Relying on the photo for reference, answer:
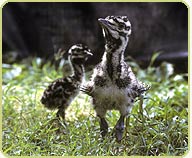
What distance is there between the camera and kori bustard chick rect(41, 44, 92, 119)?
299 cm

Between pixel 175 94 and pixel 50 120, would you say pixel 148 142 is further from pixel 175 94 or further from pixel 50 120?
pixel 175 94

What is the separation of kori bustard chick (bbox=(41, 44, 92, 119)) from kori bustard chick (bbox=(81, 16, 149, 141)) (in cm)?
54

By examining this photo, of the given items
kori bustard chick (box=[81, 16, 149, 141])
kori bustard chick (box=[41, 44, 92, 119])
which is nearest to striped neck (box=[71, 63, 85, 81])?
kori bustard chick (box=[41, 44, 92, 119])

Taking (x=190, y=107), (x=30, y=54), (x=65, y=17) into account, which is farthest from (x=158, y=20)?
(x=190, y=107)

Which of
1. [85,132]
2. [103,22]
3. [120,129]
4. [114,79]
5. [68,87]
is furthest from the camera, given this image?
[68,87]

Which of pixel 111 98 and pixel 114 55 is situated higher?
pixel 114 55

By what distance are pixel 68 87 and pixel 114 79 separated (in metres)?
0.71

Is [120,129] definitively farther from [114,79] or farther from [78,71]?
[78,71]

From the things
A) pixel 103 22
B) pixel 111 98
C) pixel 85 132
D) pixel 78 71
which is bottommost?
pixel 85 132

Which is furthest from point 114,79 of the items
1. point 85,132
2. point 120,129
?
point 85,132

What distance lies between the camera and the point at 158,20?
429 cm

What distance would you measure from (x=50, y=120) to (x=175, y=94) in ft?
3.99

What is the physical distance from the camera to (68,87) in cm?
301

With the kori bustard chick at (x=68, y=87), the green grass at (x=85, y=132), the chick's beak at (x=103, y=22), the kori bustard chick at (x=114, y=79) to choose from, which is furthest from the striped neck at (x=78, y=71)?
the chick's beak at (x=103, y=22)
